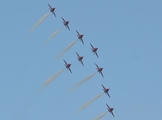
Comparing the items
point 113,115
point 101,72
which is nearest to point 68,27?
point 101,72

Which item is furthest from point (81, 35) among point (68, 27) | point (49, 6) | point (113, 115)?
point (113, 115)

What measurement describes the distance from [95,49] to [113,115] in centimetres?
2358

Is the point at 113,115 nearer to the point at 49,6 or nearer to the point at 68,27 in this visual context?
the point at 68,27

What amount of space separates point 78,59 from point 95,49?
7378 mm

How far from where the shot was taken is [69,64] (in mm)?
128625

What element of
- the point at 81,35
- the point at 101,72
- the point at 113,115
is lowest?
the point at 113,115

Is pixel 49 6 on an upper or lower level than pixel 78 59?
upper

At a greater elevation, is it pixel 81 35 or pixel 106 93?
pixel 81 35

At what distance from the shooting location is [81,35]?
131875mm

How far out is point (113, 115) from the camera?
445 feet

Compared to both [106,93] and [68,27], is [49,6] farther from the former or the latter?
[106,93]

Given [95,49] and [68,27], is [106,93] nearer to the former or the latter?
[95,49]

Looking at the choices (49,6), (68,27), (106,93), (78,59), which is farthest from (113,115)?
(49,6)

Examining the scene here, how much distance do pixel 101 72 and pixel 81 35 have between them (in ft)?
48.0
